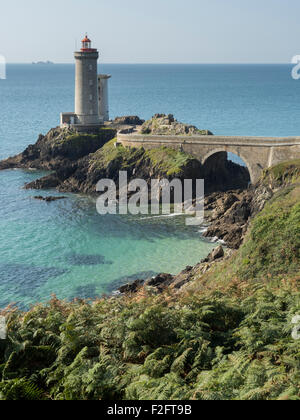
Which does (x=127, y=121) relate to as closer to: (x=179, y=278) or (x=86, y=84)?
(x=86, y=84)

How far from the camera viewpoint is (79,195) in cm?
5931

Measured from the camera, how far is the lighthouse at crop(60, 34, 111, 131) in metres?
72.4

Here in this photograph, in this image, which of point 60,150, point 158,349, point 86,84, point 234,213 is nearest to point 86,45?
point 86,84

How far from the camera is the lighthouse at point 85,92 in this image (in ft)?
237

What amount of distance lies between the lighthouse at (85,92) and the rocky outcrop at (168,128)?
1066cm

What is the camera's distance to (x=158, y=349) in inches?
520

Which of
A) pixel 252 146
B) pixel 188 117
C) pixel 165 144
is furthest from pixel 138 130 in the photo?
pixel 188 117

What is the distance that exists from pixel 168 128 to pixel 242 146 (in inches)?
503

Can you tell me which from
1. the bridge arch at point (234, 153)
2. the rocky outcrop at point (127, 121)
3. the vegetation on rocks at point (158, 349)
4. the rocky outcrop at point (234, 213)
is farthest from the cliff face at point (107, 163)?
the vegetation on rocks at point (158, 349)

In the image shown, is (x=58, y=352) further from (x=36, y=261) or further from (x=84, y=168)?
(x=84, y=168)

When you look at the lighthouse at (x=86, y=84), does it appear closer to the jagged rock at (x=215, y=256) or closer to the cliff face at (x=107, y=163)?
the cliff face at (x=107, y=163)

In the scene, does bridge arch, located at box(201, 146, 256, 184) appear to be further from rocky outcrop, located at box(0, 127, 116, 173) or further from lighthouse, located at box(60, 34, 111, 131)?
lighthouse, located at box(60, 34, 111, 131)

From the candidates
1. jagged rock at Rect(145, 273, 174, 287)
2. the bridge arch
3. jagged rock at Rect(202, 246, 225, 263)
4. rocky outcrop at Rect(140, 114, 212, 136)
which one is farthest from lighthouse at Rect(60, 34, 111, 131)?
jagged rock at Rect(145, 273, 174, 287)

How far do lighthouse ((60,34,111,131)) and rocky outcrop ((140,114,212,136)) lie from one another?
420 inches
